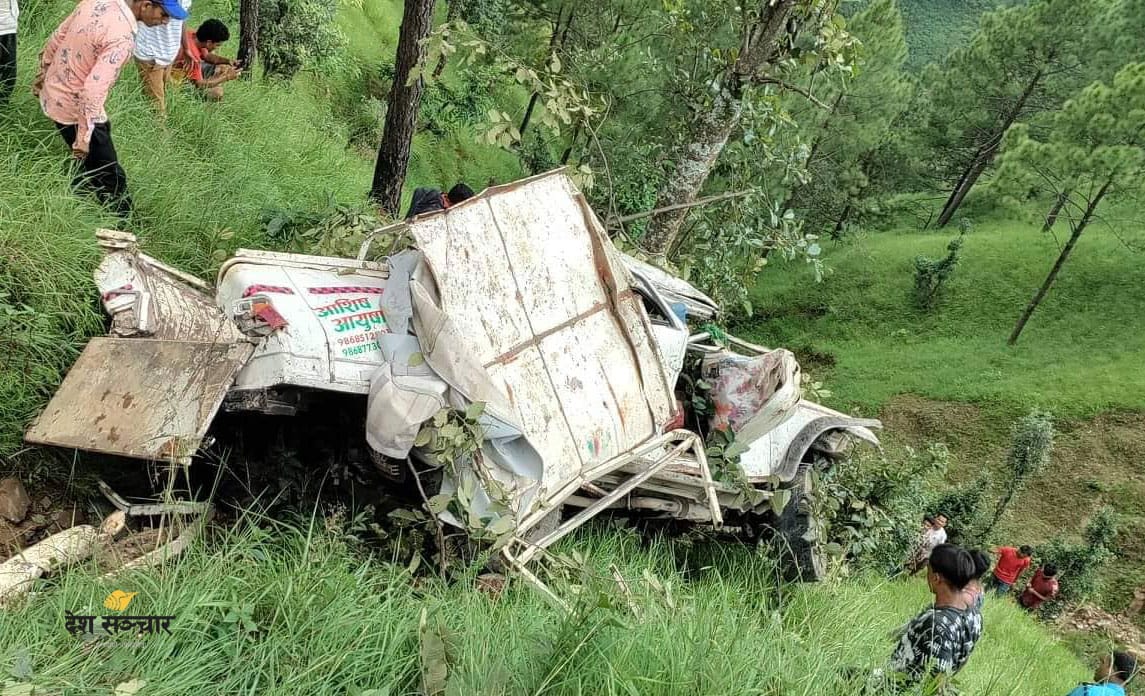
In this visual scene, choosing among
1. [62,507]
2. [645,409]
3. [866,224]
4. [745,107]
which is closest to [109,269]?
[62,507]

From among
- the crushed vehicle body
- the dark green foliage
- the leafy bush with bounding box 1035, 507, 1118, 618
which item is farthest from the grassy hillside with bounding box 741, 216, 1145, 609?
the dark green foliage

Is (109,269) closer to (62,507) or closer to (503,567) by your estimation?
(62,507)

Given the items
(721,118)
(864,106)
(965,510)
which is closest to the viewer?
(721,118)

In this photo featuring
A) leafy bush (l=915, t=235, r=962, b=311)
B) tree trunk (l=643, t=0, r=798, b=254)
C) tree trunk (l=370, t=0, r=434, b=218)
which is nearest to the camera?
tree trunk (l=643, t=0, r=798, b=254)

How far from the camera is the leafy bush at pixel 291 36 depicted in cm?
912

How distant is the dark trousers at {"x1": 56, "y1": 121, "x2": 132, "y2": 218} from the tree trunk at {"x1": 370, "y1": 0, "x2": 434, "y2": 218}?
2.21 meters

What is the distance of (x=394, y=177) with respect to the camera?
21.5ft

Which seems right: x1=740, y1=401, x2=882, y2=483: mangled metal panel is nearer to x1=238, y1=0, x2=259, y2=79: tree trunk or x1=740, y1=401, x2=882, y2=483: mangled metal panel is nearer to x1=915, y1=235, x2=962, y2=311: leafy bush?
x1=238, y1=0, x2=259, y2=79: tree trunk

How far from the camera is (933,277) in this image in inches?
818

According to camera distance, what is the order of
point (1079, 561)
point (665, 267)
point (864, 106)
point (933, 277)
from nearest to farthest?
1. point (665, 267)
2. point (1079, 561)
3. point (933, 277)
4. point (864, 106)

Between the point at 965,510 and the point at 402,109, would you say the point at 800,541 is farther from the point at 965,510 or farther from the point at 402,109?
the point at 965,510

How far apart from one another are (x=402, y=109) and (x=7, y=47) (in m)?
2.68

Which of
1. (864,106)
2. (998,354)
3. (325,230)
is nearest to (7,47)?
(325,230)

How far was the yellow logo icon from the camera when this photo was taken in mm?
2242
